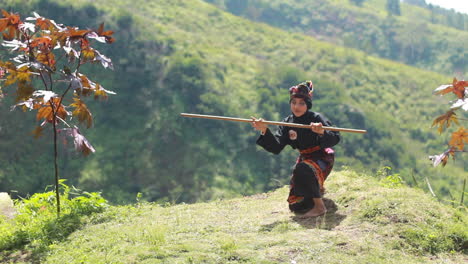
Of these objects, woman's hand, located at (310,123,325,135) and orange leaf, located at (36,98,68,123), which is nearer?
woman's hand, located at (310,123,325,135)

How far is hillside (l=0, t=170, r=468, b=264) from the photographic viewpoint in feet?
14.3

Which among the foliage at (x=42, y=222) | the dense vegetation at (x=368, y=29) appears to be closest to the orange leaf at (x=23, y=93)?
the foliage at (x=42, y=222)

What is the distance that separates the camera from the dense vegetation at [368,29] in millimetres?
83500

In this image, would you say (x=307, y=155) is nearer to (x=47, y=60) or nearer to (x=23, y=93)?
(x=47, y=60)

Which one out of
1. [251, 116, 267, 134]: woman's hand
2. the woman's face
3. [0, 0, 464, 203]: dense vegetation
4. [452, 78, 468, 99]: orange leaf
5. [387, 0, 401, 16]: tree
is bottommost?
[0, 0, 464, 203]: dense vegetation

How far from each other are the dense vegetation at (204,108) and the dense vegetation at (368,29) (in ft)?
122

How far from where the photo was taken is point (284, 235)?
4.93 meters

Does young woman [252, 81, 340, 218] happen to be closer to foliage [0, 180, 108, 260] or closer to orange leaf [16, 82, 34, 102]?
foliage [0, 180, 108, 260]

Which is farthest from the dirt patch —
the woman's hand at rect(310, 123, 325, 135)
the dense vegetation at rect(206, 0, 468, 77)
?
the dense vegetation at rect(206, 0, 468, 77)

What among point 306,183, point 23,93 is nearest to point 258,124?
point 306,183

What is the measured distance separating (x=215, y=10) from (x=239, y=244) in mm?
47820

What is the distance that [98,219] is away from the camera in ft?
19.0

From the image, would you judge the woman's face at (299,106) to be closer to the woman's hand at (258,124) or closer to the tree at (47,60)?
the woman's hand at (258,124)

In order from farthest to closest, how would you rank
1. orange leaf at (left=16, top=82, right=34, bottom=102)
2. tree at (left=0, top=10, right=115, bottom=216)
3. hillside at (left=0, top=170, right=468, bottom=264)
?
1. orange leaf at (left=16, top=82, right=34, bottom=102)
2. tree at (left=0, top=10, right=115, bottom=216)
3. hillside at (left=0, top=170, right=468, bottom=264)
